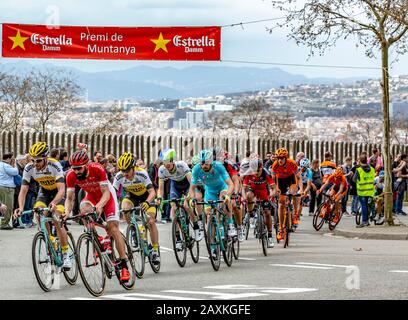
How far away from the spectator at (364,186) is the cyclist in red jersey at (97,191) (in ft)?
48.2

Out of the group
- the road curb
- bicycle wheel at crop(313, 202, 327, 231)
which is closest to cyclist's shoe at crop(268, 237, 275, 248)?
the road curb

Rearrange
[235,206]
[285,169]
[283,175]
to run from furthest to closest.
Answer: [283,175] < [285,169] < [235,206]

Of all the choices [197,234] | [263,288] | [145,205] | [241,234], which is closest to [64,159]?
[241,234]

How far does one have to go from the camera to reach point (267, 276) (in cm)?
1678

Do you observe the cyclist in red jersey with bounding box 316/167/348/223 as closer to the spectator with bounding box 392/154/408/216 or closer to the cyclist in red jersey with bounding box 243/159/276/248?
the cyclist in red jersey with bounding box 243/159/276/248

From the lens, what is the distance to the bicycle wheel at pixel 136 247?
16953 mm

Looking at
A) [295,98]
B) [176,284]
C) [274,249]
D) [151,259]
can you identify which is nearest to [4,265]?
[151,259]

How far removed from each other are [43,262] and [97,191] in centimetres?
121

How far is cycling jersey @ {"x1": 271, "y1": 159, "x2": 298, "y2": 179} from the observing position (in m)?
23.5

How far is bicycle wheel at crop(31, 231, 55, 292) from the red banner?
16.6 metres

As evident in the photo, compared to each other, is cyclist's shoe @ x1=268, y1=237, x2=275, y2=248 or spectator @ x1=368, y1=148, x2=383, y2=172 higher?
spectator @ x1=368, y1=148, x2=383, y2=172

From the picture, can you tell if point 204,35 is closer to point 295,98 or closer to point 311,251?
point 311,251

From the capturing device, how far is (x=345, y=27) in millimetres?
27750

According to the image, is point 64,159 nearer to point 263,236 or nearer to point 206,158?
point 263,236
